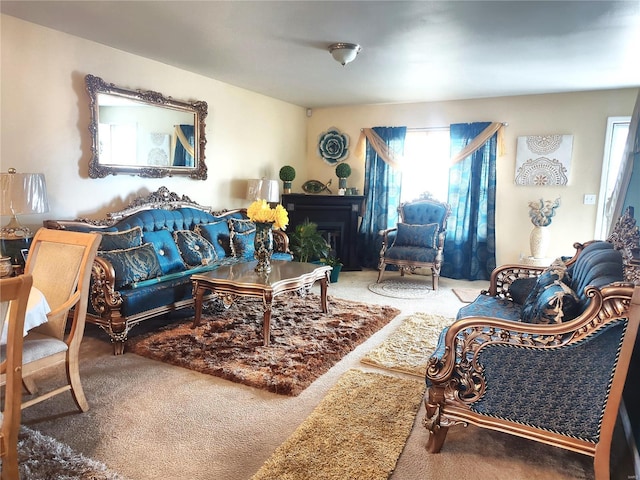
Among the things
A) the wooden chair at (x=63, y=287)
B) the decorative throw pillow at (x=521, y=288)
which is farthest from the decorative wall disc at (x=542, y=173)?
the wooden chair at (x=63, y=287)

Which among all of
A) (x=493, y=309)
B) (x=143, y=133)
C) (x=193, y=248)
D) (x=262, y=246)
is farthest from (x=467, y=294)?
(x=143, y=133)

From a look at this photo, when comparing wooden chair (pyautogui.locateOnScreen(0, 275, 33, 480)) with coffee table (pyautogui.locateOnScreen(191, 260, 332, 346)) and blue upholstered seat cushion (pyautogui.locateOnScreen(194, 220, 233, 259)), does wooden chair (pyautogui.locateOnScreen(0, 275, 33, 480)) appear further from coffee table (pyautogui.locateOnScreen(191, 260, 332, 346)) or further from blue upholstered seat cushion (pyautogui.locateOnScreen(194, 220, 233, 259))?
blue upholstered seat cushion (pyautogui.locateOnScreen(194, 220, 233, 259))

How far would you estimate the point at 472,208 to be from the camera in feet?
18.5

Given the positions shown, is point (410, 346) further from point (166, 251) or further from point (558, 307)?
point (166, 251)

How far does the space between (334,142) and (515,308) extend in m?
4.20

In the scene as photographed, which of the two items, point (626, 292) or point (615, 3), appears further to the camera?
point (615, 3)

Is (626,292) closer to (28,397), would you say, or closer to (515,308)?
(515,308)

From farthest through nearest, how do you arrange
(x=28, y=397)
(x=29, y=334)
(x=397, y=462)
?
(x=28, y=397) < (x=29, y=334) < (x=397, y=462)

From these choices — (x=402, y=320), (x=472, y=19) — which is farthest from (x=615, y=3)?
(x=402, y=320)

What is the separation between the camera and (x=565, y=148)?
5102mm

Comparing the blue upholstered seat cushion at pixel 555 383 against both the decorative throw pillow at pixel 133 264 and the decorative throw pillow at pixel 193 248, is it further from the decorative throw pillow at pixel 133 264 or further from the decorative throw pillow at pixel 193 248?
the decorative throw pillow at pixel 193 248

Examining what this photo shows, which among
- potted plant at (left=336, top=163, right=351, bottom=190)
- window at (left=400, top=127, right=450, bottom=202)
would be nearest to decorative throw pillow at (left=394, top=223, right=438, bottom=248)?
window at (left=400, top=127, right=450, bottom=202)

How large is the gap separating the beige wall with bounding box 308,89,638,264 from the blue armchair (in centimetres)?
88

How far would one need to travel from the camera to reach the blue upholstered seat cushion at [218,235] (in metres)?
4.31
